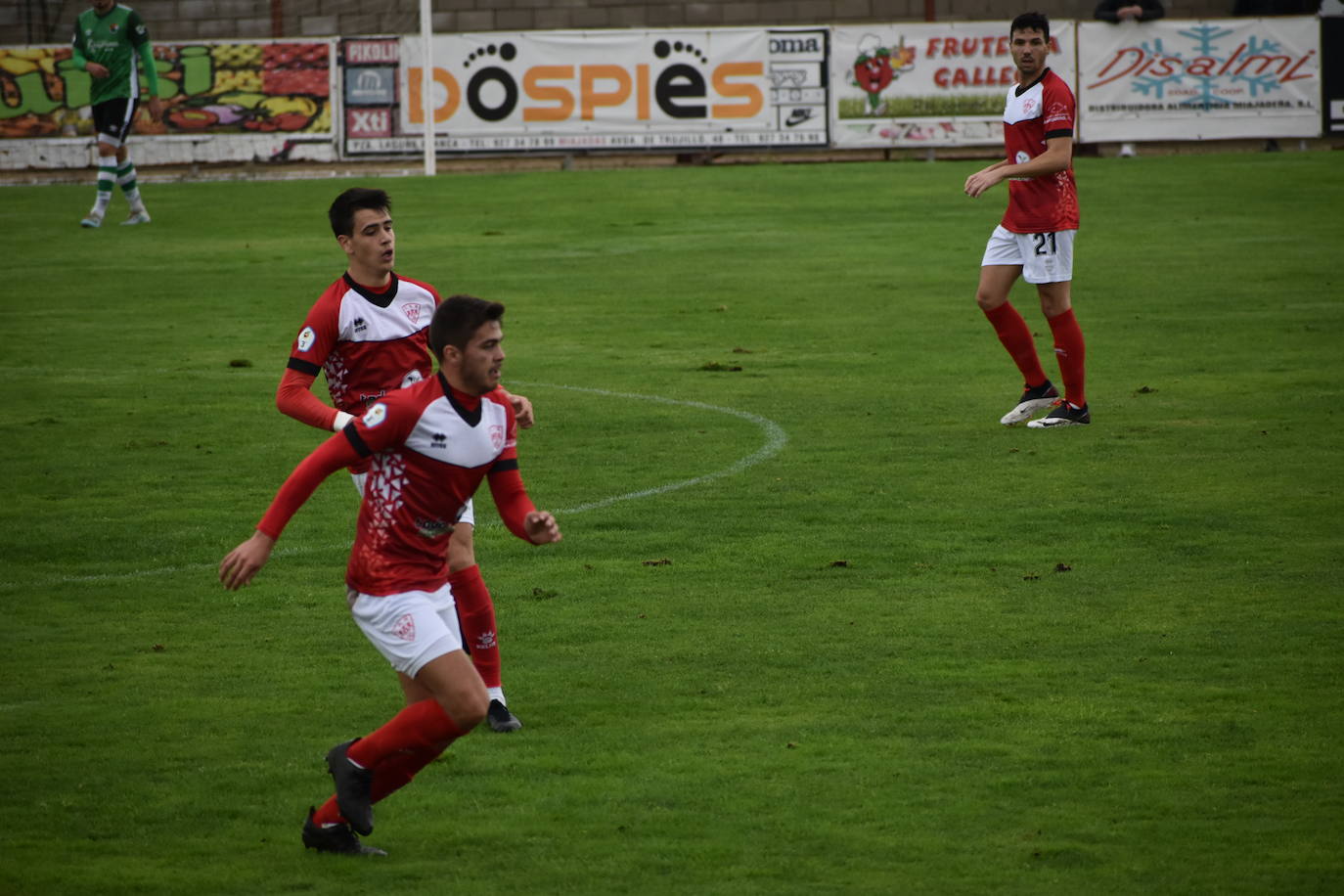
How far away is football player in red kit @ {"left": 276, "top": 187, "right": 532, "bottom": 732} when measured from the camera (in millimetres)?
6469

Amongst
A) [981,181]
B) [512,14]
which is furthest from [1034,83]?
[512,14]

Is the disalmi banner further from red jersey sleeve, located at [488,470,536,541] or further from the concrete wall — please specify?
red jersey sleeve, located at [488,470,536,541]

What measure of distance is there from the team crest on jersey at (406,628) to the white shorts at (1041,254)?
7271mm

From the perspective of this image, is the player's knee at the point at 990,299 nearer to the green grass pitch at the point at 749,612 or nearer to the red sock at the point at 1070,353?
the red sock at the point at 1070,353

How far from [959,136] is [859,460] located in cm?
2024

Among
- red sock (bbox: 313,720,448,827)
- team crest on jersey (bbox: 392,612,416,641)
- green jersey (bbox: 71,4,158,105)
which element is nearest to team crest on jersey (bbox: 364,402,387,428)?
team crest on jersey (bbox: 392,612,416,641)

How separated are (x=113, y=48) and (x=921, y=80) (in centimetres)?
1337

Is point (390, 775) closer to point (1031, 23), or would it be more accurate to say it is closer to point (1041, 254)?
point (1041, 254)

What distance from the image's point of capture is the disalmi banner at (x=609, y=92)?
3002cm

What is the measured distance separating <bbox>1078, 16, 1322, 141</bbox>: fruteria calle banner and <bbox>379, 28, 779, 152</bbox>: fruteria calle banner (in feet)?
18.4

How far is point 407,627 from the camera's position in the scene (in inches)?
205

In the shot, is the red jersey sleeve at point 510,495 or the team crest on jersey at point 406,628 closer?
the team crest on jersey at point 406,628

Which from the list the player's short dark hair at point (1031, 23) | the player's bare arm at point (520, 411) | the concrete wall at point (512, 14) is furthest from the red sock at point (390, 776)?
the concrete wall at point (512, 14)

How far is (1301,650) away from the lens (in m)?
7.05
